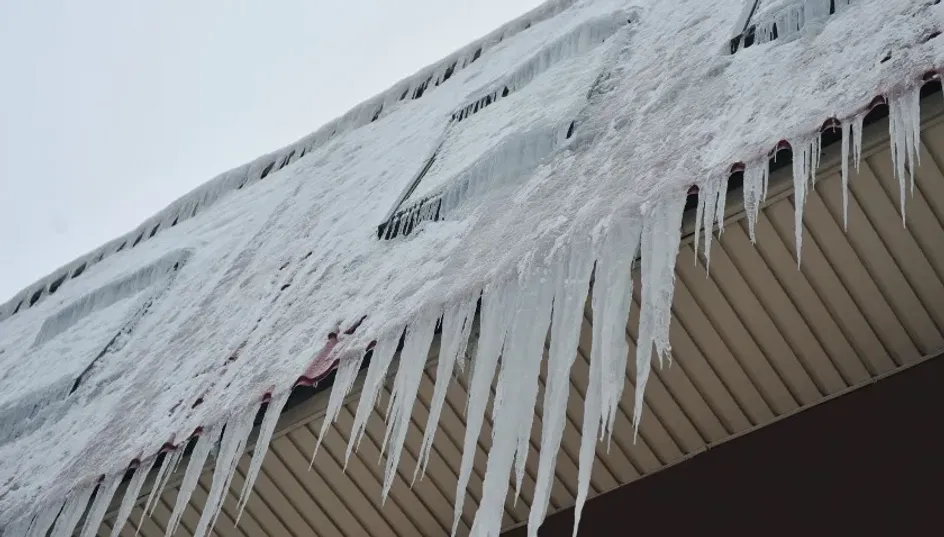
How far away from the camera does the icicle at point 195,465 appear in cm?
370

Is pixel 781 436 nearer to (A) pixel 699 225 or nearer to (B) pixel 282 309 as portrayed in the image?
(A) pixel 699 225

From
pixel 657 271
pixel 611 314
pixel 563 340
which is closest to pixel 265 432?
pixel 563 340

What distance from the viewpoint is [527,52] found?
247 inches

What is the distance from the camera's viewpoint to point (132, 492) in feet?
12.6

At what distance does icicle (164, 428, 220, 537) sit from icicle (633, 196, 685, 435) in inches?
54.0

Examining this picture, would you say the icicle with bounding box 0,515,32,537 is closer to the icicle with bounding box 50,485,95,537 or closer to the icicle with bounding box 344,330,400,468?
the icicle with bounding box 50,485,95,537

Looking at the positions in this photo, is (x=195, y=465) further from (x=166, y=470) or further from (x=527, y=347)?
(x=527, y=347)

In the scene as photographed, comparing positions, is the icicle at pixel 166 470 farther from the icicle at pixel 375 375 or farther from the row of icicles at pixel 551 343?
the icicle at pixel 375 375

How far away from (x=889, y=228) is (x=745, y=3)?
131cm

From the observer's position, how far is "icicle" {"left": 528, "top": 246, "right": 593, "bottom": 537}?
2939 millimetres

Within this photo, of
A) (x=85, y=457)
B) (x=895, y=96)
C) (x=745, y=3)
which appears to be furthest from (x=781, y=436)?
(x=85, y=457)

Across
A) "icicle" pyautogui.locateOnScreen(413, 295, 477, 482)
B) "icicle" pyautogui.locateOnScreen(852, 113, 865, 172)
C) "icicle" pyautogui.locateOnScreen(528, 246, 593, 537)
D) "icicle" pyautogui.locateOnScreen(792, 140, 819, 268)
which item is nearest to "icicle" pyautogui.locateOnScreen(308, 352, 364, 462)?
"icicle" pyautogui.locateOnScreen(413, 295, 477, 482)

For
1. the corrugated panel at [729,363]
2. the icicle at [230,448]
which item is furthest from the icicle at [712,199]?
the icicle at [230,448]

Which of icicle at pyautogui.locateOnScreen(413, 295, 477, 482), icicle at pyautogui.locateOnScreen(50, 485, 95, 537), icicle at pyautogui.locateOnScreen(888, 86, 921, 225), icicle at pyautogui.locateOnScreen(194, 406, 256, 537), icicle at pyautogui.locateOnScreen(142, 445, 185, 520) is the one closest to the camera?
icicle at pyautogui.locateOnScreen(888, 86, 921, 225)
